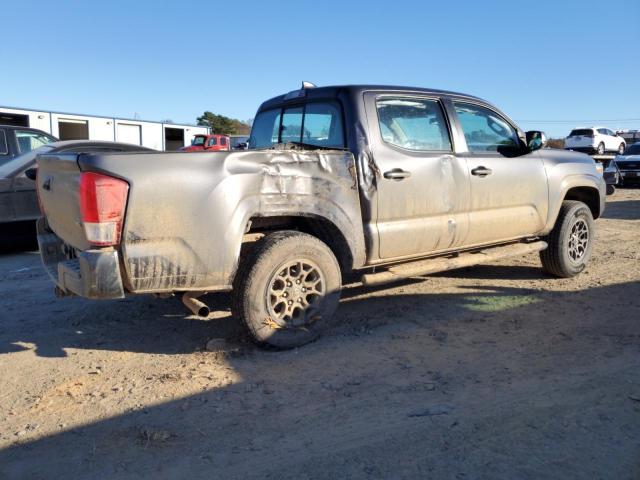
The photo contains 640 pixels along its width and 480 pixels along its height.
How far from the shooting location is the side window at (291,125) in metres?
5.26

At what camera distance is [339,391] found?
3521 millimetres

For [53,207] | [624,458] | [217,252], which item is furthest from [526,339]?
[53,207]

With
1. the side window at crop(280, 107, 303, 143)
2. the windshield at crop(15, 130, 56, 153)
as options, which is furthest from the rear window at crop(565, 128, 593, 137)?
the side window at crop(280, 107, 303, 143)

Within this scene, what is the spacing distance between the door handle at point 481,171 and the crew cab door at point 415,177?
131 mm

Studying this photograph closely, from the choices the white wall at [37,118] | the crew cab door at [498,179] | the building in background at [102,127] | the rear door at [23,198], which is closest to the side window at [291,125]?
the crew cab door at [498,179]

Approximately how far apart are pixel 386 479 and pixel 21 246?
7.12 m

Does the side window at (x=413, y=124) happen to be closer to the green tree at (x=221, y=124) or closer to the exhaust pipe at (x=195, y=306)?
the exhaust pipe at (x=195, y=306)

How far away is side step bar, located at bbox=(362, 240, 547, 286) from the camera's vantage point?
4668 millimetres

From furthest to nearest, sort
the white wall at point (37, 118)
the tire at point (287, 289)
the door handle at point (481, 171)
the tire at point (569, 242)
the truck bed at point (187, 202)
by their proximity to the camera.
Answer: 1. the white wall at point (37, 118)
2. the tire at point (569, 242)
3. the door handle at point (481, 171)
4. the tire at point (287, 289)
5. the truck bed at point (187, 202)

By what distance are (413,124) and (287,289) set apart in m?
1.93

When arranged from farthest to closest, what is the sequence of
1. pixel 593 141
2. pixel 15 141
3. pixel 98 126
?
pixel 593 141, pixel 98 126, pixel 15 141

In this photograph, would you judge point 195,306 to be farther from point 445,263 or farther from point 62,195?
point 445,263

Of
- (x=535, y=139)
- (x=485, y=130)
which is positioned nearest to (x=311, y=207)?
(x=485, y=130)

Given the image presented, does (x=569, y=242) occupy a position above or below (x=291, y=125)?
below
